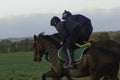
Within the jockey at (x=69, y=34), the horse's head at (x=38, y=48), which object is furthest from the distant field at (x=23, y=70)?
the jockey at (x=69, y=34)

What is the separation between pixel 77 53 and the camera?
1348 cm

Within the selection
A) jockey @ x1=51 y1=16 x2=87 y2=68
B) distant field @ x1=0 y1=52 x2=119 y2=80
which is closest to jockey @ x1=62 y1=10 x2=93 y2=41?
jockey @ x1=51 y1=16 x2=87 y2=68

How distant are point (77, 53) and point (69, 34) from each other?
715 mm

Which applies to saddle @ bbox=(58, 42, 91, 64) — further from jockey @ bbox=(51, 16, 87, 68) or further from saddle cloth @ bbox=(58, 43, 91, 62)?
jockey @ bbox=(51, 16, 87, 68)

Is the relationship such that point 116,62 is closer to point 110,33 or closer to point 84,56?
point 84,56

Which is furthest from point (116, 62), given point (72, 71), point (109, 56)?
point (72, 71)

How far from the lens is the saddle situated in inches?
527

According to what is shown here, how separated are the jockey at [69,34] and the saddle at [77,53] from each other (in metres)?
0.14

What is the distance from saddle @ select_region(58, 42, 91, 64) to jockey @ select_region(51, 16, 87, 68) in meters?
0.14

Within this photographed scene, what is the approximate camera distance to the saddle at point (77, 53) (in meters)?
13.4

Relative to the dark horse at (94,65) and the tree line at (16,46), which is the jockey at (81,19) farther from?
the tree line at (16,46)

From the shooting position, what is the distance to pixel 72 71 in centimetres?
1352

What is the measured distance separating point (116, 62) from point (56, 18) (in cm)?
266

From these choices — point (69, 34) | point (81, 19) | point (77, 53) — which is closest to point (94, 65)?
point (77, 53)
